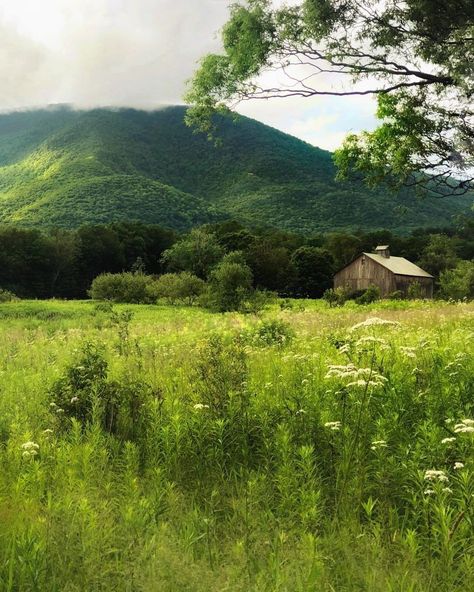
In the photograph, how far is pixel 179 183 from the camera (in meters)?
169

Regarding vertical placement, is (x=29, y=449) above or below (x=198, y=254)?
below

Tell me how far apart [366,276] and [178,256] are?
2662cm

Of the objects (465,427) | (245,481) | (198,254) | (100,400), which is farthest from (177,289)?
(465,427)

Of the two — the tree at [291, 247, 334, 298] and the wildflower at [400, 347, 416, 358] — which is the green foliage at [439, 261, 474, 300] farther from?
the wildflower at [400, 347, 416, 358]

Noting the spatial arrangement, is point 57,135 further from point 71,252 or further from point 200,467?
point 200,467

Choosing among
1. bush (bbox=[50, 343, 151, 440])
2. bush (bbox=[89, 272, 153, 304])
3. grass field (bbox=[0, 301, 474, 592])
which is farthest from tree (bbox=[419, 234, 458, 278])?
bush (bbox=[50, 343, 151, 440])

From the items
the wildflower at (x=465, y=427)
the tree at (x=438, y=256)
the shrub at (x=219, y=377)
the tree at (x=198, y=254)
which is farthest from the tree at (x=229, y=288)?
the tree at (x=438, y=256)

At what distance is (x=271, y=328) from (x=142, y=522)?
10950mm

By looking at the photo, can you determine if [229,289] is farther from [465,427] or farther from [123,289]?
[465,427]

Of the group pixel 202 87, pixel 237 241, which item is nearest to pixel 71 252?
pixel 237 241

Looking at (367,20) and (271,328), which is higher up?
(367,20)

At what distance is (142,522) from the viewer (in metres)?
3.31

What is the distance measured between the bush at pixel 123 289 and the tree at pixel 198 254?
1690 centimetres

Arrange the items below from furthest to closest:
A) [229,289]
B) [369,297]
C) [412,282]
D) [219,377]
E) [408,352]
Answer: [412,282] < [369,297] < [229,289] < [408,352] < [219,377]
